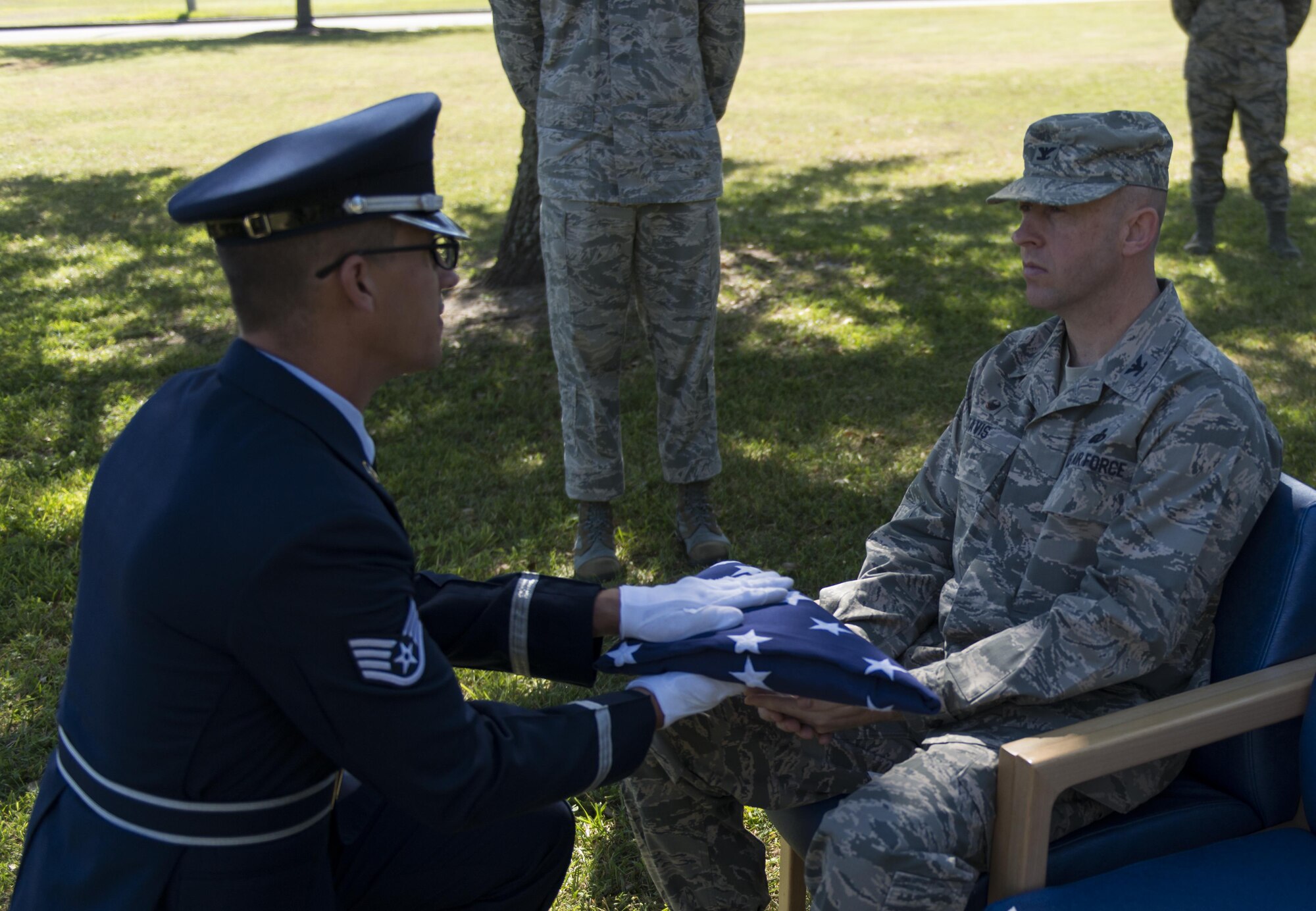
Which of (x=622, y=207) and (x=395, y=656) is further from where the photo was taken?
(x=622, y=207)

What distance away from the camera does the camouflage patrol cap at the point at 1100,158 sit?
8.66 feet

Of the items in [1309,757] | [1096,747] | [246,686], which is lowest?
[1309,757]

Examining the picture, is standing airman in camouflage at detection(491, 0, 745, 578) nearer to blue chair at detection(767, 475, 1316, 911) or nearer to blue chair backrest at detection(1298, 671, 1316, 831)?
blue chair at detection(767, 475, 1316, 911)

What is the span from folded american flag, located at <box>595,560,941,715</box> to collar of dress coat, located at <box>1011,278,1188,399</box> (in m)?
0.79

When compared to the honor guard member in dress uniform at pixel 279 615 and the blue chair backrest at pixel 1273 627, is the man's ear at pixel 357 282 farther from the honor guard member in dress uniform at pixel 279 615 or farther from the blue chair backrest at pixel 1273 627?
the blue chair backrest at pixel 1273 627

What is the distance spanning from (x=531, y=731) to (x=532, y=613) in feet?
1.55

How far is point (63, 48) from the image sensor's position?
2709 centimetres

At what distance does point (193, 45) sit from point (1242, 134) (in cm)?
2539

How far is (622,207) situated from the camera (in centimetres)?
455

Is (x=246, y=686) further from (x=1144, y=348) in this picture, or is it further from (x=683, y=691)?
(x=1144, y=348)

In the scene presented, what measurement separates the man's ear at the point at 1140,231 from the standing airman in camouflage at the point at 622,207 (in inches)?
83.9

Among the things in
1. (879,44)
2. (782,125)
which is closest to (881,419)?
(782,125)

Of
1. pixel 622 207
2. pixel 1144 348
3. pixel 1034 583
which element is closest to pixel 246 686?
pixel 1034 583

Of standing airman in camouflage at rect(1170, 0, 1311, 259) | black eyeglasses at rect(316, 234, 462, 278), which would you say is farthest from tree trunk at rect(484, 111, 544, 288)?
black eyeglasses at rect(316, 234, 462, 278)
